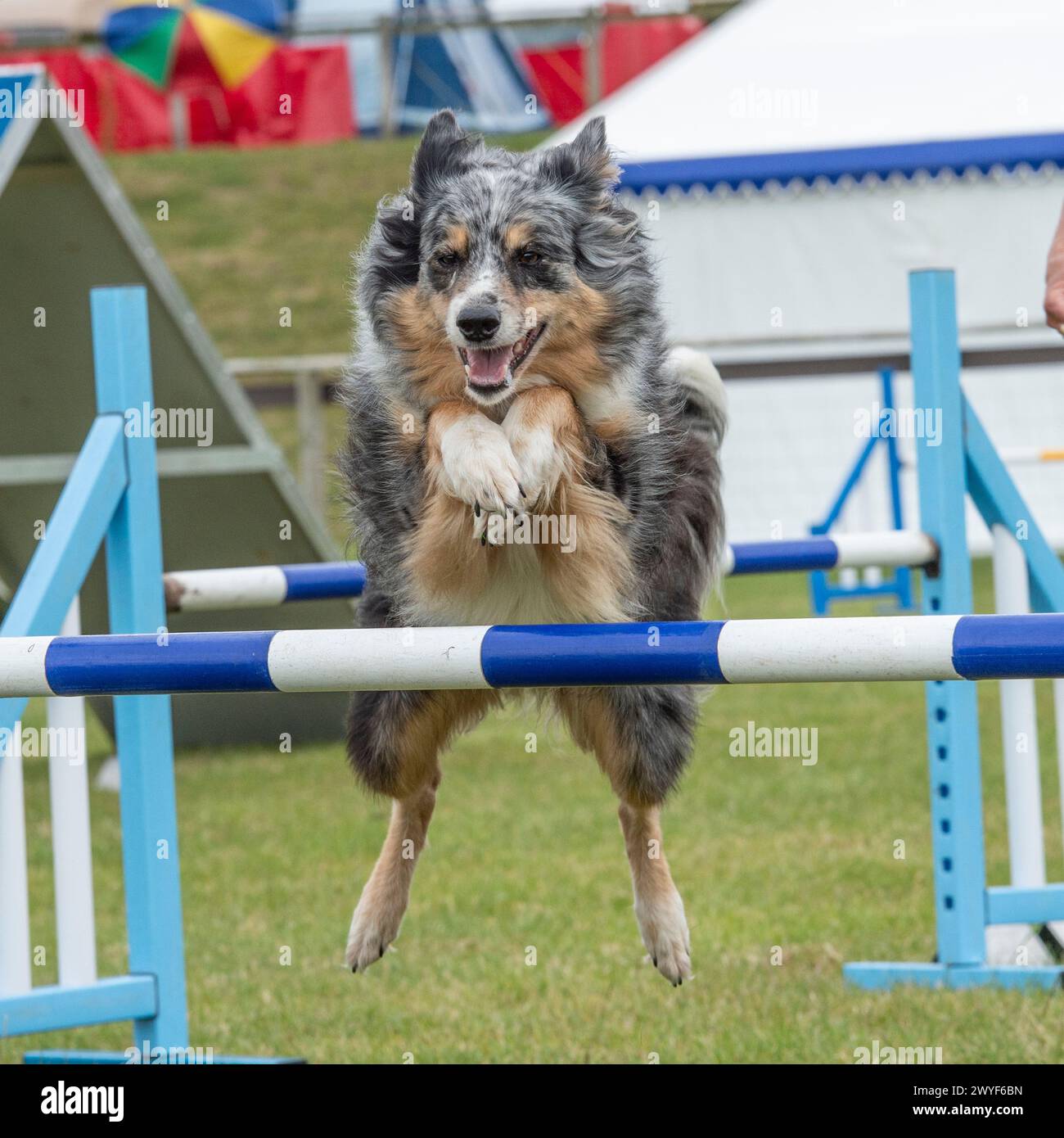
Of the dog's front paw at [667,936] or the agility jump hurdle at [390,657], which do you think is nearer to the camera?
the agility jump hurdle at [390,657]

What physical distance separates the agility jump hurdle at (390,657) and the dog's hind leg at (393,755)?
0.40m

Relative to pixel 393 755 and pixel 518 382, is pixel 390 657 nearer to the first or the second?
pixel 518 382

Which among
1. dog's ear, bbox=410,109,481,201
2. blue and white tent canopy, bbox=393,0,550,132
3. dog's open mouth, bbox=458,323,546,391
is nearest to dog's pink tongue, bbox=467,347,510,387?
dog's open mouth, bbox=458,323,546,391

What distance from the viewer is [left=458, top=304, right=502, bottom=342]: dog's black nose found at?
2.72 meters

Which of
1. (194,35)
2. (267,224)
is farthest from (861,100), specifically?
(194,35)

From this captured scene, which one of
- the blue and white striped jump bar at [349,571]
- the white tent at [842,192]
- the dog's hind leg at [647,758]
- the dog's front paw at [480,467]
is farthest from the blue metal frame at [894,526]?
the dog's front paw at [480,467]

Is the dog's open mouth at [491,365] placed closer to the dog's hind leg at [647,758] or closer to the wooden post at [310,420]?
the dog's hind leg at [647,758]

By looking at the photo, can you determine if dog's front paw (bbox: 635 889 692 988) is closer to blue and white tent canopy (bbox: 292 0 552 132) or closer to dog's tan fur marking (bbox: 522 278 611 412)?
dog's tan fur marking (bbox: 522 278 611 412)

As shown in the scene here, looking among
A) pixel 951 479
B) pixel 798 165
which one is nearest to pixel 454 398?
pixel 951 479

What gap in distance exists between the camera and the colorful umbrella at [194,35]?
2080cm

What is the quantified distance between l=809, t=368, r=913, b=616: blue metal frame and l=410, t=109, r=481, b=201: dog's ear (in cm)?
622

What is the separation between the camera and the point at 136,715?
330 cm

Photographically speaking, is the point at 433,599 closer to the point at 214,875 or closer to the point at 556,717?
the point at 556,717

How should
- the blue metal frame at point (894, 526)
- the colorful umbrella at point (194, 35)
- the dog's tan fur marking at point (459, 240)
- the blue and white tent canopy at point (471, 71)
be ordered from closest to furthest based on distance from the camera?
the dog's tan fur marking at point (459, 240) < the blue metal frame at point (894, 526) < the colorful umbrella at point (194, 35) < the blue and white tent canopy at point (471, 71)
